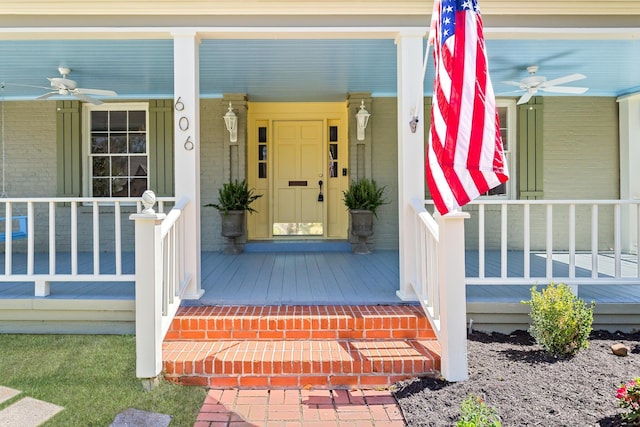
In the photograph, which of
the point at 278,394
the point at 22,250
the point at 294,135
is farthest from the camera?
the point at 294,135

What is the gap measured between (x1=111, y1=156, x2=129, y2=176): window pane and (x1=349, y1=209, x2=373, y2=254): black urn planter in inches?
139

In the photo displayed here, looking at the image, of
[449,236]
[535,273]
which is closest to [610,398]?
[449,236]

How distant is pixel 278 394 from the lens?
9.67 feet

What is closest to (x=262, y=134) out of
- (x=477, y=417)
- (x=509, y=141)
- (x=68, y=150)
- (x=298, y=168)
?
(x=298, y=168)

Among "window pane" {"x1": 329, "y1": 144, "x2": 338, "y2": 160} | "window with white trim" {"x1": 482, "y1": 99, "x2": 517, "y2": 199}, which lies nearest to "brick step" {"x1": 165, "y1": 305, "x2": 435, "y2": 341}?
"window with white trim" {"x1": 482, "y1": 99, "x2": 517, "y2": 199}

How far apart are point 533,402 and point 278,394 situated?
156 centimetres

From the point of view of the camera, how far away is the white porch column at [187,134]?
3889mm

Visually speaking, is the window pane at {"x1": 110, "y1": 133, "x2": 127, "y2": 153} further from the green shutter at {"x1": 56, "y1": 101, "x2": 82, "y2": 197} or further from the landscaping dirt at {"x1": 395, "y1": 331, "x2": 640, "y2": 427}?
the landscaping dirt at {"x1": 395, "y1": 331, "x2": 640, "y2": 427}

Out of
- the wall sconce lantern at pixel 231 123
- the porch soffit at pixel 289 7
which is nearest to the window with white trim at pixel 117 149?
the wall sconce lantern at pixel 231 123

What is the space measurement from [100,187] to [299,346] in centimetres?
502

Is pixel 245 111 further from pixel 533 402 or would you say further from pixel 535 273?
pixel 533 402

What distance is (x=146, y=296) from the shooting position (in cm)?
296

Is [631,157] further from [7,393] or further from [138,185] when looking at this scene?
[7,393]

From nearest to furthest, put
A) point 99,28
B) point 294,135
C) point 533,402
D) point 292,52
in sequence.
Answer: point 533,402
point 99,28
point 292,52
point 294,135
